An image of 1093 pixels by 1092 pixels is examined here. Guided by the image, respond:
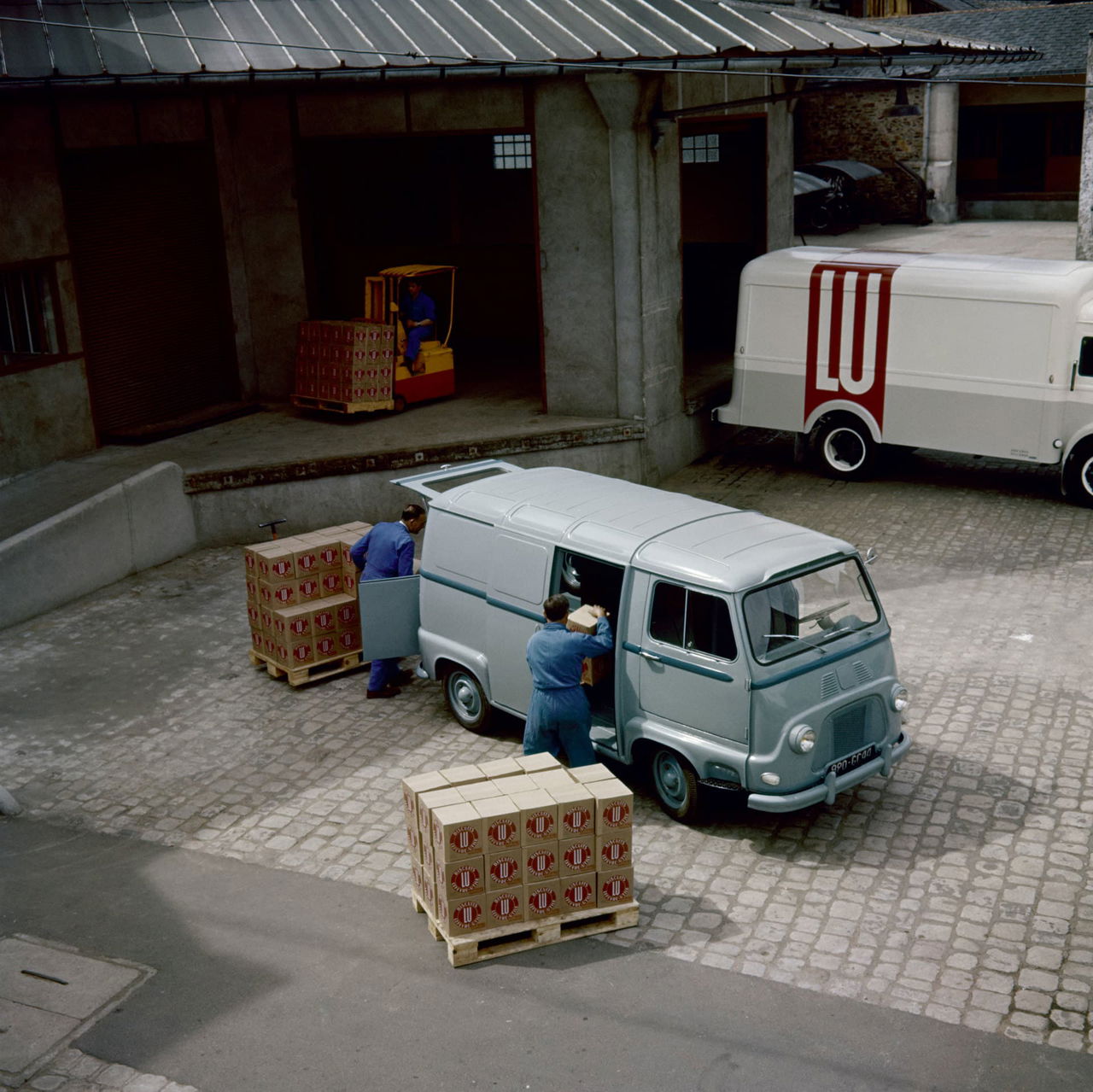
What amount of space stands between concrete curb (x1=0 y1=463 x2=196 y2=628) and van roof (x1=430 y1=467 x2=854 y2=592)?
4840 mm

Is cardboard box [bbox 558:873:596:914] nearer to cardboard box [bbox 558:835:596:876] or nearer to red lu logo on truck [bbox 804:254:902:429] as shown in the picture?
cardboard box [bbox 558:835:596:876]

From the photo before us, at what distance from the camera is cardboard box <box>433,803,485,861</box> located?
7.44 m

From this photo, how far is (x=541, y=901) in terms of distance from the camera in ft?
25.4

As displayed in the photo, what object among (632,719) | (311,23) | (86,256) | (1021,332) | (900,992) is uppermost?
(311,23)

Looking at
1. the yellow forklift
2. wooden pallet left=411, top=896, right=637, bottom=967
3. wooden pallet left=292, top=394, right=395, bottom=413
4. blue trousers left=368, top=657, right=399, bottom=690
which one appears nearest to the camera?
wooden pallet left=411, top=896, right=637, bottom=967

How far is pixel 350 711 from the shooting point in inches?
435

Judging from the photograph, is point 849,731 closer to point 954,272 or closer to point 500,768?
point 500,768

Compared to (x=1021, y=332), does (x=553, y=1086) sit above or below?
below

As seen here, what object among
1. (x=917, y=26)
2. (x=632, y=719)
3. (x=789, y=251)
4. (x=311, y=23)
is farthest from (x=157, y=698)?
(x=917, y=26)

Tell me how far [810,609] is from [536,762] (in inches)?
80.7

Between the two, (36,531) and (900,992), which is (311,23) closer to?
(36,531)

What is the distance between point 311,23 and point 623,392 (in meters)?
5.41

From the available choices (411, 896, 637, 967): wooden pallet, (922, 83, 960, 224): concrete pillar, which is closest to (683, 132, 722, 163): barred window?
(411, 896, 637, 967): wooden pallet

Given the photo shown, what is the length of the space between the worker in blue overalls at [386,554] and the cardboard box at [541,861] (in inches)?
145
